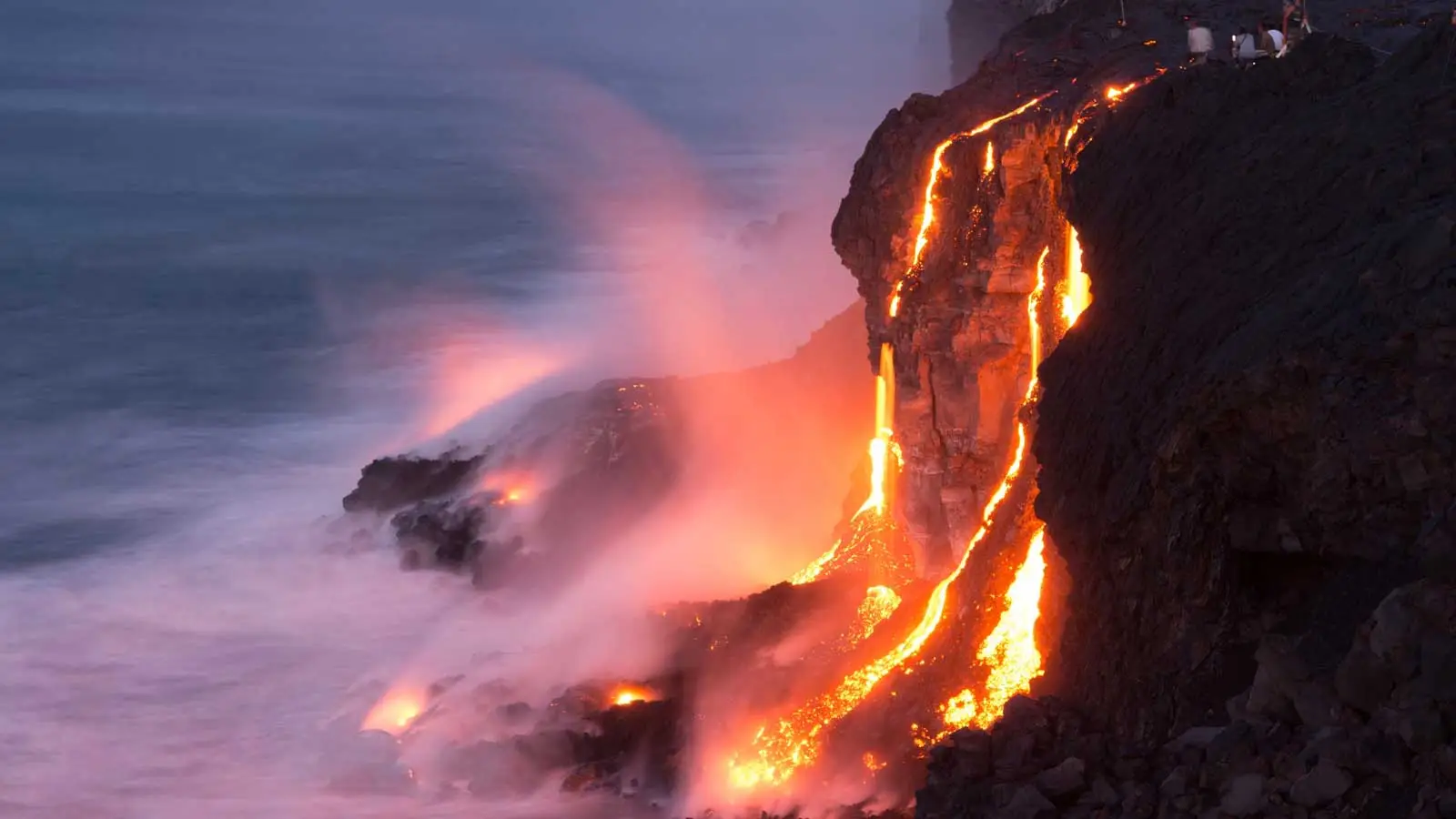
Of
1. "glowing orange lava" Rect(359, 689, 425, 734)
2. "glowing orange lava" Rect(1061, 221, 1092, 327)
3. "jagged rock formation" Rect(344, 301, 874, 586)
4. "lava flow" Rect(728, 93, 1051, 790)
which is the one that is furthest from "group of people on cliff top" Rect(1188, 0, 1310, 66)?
"glowing orange lava" Rect(359, 689, 425, 734)

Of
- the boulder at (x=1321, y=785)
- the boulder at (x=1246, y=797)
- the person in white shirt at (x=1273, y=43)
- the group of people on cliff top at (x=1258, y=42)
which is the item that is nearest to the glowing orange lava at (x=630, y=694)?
the group of people on cliff top at (x=1258, y=42)

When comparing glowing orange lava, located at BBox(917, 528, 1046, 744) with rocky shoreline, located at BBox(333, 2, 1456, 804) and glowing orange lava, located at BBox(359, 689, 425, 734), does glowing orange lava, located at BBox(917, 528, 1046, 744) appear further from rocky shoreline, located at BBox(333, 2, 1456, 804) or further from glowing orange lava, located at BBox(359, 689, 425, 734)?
glowing orange lava, located at BBox(359, 689, 425, 734)

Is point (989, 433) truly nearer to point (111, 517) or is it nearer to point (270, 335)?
point (111, 517)

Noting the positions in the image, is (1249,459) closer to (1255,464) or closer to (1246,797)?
(1255,464)

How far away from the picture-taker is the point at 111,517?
119 feet

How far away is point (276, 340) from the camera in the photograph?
5588cm

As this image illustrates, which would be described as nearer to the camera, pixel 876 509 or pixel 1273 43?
pixel 1273 43

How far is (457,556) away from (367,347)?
26276mm

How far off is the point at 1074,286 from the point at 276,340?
141 ft

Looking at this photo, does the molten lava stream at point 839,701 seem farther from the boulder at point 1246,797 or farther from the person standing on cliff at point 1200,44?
the boulder at point 1246,797

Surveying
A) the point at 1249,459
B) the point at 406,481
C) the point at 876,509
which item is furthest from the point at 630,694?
the point at 406,481

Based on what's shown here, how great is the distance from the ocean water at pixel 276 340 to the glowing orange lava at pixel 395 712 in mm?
561

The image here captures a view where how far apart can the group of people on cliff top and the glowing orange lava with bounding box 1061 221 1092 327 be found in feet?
7.90

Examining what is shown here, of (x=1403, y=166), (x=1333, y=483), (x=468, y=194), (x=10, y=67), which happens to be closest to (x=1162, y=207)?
(x=1403, y=166)
